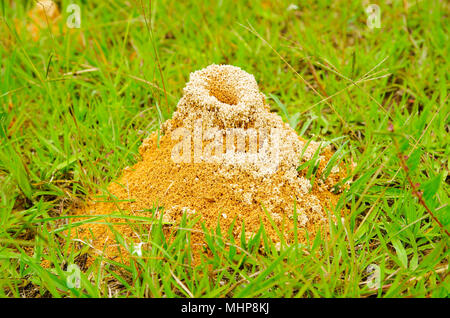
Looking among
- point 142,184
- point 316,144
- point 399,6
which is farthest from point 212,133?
point 399,6

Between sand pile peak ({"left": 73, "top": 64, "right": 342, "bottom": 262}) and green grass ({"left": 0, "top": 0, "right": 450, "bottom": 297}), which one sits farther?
sand pile peak ({"left": 73, "top": 64, "right": 342, "bottom": 262})

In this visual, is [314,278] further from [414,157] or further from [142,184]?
[142,184]

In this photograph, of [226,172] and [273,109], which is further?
[273,109]

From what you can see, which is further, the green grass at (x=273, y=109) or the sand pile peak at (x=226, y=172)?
the sand pile peak at (x=226, y=172)

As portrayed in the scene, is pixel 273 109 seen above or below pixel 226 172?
above
